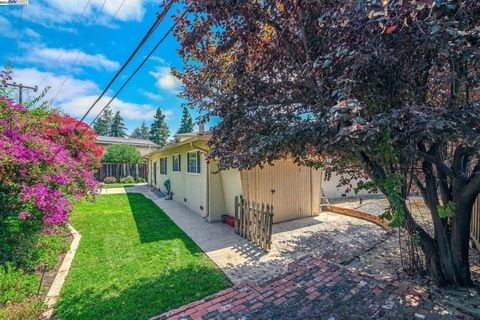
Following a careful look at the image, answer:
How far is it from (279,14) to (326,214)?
771 cm

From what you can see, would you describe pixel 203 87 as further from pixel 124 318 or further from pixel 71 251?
pixel 71 251

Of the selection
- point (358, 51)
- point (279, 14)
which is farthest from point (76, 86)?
point (358, 51)

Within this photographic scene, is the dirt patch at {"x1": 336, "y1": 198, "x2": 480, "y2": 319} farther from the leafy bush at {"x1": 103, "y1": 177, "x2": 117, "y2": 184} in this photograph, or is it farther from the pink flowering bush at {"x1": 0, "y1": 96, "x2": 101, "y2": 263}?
the leafy bush at {"x1": 103, "y1": 177, "x2": 117, "y2": 184}

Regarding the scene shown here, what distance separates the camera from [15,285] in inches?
149

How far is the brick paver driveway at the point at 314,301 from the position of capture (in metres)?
2.97

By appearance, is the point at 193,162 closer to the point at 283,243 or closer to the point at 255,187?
the point at 255,187

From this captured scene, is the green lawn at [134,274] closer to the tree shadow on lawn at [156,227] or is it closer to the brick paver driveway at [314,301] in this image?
the tree shadow on lawn at [156,227]

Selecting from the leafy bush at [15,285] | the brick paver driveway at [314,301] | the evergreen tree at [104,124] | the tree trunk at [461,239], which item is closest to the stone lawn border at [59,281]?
the leafy bush at [15,285]

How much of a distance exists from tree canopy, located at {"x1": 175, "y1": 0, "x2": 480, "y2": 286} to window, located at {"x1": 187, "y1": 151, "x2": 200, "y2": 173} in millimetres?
3969

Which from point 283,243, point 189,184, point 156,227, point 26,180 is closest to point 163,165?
point 189,184

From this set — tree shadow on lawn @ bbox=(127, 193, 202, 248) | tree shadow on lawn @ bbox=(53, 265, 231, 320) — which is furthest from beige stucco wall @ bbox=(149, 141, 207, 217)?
tree shadow on lawn @ bbox=(53, 265, 231, 320)

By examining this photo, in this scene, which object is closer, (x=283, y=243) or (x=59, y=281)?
(x=59, y=281)

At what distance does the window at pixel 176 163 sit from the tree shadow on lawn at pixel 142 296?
805 cm

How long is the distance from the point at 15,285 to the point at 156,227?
4131 millimetres
